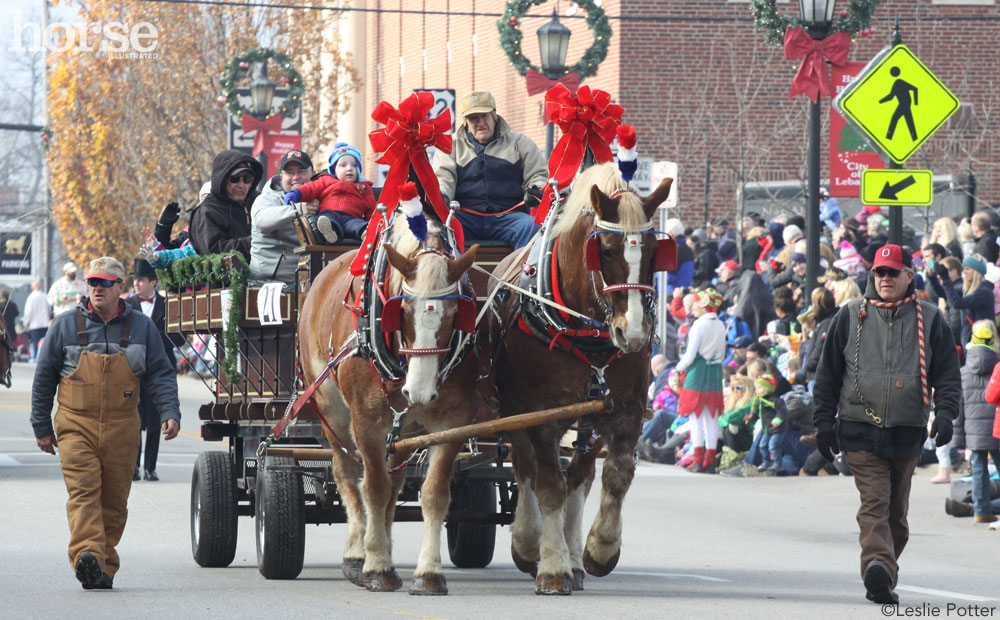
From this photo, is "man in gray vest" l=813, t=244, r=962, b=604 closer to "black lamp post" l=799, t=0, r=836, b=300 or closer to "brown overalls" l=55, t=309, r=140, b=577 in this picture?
"brown overalls" l=55, t=309, r=140, b=577

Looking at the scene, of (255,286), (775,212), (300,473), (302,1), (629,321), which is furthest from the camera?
(302,1)

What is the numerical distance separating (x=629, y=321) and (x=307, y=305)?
285cm

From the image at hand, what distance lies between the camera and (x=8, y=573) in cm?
1129

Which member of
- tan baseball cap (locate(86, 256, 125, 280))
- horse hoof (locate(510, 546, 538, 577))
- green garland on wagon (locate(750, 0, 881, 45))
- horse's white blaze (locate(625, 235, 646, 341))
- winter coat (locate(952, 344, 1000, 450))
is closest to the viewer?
horse's white blaze (locate(625, 235, 646, 341))

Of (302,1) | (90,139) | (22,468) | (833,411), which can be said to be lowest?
(22,468)

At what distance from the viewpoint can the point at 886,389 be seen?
10016 millimetres

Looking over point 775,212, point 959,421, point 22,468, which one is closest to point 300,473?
point 959,421

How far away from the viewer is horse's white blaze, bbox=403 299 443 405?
9336mm

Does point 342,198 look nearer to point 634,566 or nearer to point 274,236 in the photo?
point 274,236

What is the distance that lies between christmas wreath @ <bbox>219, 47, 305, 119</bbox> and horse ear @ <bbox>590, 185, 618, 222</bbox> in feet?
68.2

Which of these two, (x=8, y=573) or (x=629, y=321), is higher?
(x=629, y=321)

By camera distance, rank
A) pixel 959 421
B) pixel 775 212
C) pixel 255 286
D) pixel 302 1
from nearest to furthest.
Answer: pixel 255 286 → pixel 959 421 → pixel 775 212 → pixel 302 1

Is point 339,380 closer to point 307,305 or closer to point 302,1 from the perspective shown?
point 307,305

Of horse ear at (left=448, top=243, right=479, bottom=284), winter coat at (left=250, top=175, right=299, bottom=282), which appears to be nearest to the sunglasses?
horse ear at (left=448, top=243, right=479, bottom=284)
